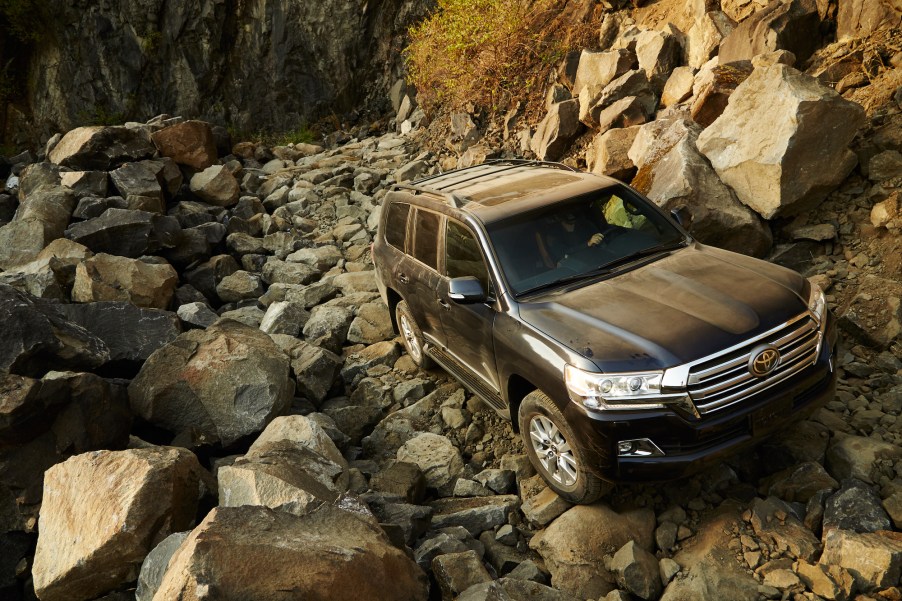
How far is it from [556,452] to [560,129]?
276 inches

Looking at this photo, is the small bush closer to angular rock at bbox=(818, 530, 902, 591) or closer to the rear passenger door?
the rear passenger door

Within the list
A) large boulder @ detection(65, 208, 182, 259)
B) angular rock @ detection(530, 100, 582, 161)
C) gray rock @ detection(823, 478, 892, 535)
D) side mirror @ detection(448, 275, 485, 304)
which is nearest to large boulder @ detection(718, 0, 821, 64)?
angular rock @ detection(530, 100, 582, 161)

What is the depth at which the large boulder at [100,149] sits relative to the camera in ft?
41.6

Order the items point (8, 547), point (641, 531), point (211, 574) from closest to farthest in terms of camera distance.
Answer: point (211, 574) → point (641, 531) → point (8, 547)

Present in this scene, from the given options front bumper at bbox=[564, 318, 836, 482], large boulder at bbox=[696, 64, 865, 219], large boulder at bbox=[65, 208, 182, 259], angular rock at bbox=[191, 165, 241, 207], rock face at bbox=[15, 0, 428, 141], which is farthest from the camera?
rock face at bbox=[15, 0, 428, 141]

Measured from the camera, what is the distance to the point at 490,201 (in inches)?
216

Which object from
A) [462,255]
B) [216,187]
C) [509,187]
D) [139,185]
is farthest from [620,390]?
[216,187]

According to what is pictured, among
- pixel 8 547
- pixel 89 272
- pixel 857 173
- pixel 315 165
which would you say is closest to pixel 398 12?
pixel 315 165

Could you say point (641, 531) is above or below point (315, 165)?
above

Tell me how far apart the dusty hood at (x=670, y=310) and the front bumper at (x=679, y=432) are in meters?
0.32

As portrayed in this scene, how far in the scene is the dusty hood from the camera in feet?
12.6

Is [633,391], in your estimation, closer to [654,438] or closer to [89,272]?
[654,438]

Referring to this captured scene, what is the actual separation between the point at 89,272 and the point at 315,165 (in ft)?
29.5

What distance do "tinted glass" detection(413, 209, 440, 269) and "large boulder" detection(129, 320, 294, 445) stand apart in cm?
166
